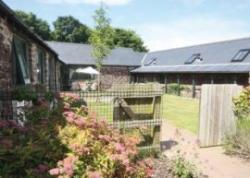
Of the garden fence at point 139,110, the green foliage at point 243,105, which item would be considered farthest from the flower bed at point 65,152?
the green foliage at point 243,105

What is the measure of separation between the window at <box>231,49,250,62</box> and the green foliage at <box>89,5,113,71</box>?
13.2 meters

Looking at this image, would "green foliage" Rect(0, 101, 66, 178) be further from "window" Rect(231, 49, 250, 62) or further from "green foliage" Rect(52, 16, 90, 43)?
"green foliage" Rect(52, 16, 90, 43)

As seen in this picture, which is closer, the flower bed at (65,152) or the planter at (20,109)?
the flower bed at (65,152)

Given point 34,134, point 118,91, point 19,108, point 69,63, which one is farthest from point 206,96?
point 69,63

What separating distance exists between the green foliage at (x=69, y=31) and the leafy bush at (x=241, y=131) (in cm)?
6425

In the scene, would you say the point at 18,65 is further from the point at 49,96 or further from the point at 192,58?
the point at 192,58

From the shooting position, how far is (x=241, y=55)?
26.0 meters

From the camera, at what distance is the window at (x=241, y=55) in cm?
2547

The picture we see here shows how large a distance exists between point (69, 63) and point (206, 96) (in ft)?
88.9

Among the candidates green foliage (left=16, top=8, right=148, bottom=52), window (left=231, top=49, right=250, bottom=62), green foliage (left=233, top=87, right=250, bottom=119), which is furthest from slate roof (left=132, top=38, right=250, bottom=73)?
green foliage (left=16, top=8, right=148, bottom=52)

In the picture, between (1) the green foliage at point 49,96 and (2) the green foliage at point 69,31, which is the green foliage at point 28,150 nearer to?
(1) the green foliage at point 49,96

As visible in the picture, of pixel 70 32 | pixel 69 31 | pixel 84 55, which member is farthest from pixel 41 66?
pixel 70 32

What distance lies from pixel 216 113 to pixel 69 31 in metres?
70.0

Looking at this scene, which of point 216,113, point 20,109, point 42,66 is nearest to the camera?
point 20,109
